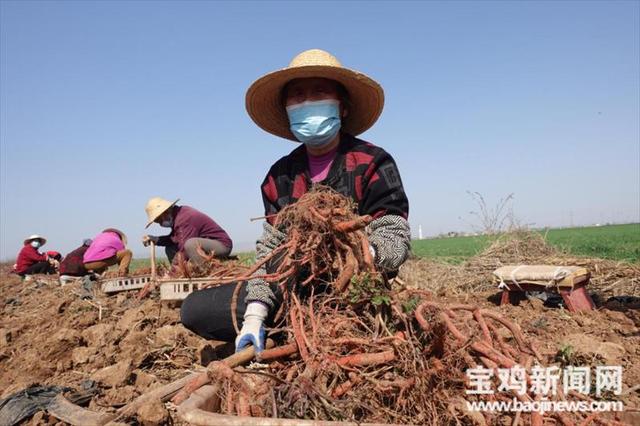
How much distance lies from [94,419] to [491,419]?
151 cm

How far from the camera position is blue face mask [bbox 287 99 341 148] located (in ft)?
8.31

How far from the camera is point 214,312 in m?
2.63

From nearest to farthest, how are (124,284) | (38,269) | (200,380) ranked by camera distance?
(200,380) → (124,284) → (38,269)

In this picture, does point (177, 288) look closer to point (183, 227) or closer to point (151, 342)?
point (151, 342)

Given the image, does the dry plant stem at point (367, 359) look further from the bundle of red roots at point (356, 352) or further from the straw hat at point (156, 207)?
the straw hat at point (156, 207)

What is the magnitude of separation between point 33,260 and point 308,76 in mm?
11265

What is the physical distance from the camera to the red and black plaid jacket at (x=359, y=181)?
2496mm

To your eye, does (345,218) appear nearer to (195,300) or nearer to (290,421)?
(290,421)

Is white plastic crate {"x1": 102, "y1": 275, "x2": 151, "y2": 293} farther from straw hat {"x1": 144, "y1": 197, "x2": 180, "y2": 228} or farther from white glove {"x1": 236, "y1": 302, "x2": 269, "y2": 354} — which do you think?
white glove {"x1": 236, "y1": 302, "x2": 269, "y2": 354}

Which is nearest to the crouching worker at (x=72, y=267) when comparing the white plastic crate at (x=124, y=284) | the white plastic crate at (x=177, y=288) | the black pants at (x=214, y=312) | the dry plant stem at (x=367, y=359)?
the white plastic crate at (x=124, y=284)

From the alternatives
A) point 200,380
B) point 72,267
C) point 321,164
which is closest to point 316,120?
point 321,164

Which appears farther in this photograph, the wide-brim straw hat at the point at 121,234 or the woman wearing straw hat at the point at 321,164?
the wide-brim straw hat at the point at 121,234

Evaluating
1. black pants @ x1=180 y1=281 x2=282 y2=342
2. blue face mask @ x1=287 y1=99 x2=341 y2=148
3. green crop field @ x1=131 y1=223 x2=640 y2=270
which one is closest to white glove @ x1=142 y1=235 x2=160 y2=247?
green crop field @ x1=131 y1=223 x2=640 y2=270

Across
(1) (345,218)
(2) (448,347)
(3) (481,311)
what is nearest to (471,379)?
(2) (448,347)
